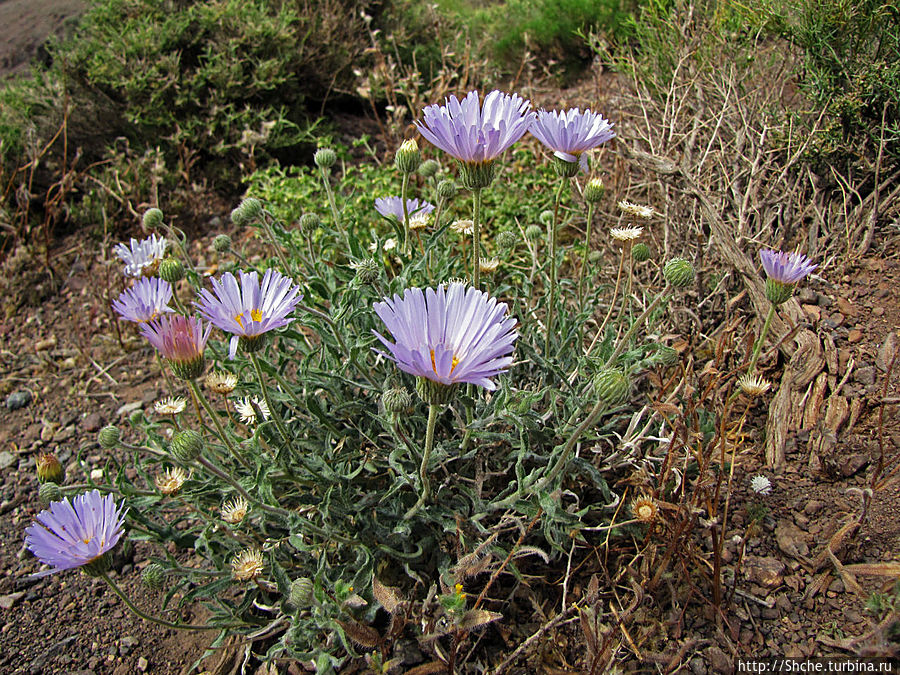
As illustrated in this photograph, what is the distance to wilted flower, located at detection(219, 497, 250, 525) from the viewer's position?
2119 mm

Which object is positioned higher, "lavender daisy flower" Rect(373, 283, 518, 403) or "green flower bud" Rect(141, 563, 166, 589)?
"lavender daisy flower" Rect(373, 283, 518, 403)

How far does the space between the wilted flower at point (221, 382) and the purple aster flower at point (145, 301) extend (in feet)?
0.96

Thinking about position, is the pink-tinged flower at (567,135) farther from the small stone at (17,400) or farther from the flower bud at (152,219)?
the small stone at (17,400)

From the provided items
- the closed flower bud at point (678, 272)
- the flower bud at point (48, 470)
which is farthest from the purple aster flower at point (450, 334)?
the flower bud at point (48, 470)

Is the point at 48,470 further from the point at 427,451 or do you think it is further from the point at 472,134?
the point at 472,134

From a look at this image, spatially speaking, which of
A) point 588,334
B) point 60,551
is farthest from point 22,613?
point 588,334

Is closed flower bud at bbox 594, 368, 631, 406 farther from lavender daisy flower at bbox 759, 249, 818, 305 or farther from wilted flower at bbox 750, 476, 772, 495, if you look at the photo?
wilted flower at bbox 750, 476, 772, 495

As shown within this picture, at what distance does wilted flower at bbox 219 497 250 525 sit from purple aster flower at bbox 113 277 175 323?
720 mm

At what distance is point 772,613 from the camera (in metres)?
1.88

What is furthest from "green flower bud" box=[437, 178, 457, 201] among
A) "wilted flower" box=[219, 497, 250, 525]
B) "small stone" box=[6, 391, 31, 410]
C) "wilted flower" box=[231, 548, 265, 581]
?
"small stone" box=[6, 391, 31, 410]

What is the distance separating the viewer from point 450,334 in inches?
65.2

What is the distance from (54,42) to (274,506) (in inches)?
207

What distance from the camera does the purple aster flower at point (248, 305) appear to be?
173 cm

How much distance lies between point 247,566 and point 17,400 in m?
2.44
